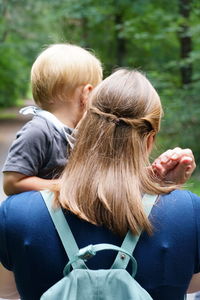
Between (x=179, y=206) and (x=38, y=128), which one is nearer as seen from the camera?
(x=179, y=206)

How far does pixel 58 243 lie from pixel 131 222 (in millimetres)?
238

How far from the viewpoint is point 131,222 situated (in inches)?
69.5

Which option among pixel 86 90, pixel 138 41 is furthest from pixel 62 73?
pixel 138 41

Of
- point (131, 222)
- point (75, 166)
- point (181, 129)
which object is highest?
point (75, 166)

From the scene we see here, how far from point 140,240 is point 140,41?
17.8m

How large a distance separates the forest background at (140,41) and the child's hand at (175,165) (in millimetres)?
551

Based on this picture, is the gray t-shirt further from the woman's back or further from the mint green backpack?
the mint green backpack

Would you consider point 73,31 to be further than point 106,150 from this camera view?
Yes

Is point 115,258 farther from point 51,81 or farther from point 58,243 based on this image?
point 51,81

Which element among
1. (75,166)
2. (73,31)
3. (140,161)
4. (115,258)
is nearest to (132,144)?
(140,161)

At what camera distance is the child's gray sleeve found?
8.29 feet

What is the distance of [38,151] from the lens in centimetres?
259

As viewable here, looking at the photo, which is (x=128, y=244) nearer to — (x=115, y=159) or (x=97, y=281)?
(x=97, y=281)

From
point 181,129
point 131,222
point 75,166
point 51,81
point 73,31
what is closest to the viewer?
point 131,222
